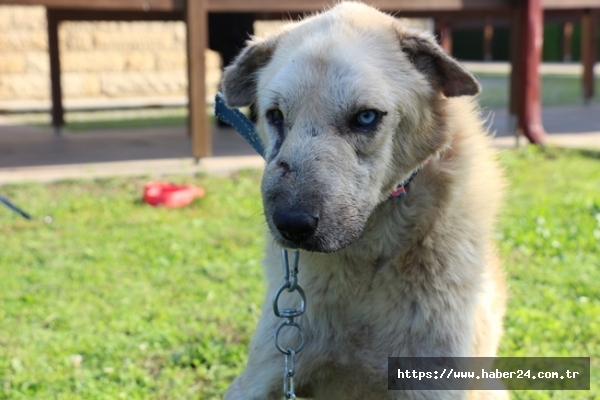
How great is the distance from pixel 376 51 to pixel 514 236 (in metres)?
3.45

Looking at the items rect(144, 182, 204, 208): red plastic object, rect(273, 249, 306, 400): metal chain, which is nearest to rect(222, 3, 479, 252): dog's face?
rect(273, 249, 306, 400): metal chain

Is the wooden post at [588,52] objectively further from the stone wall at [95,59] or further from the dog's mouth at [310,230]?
the dog's mouth at [310,230]

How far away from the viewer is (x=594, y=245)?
5.35 metres

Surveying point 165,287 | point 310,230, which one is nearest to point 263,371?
point 310,230

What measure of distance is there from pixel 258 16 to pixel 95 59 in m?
4.43

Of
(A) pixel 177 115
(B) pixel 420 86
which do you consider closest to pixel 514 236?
(B) pixel 420 86

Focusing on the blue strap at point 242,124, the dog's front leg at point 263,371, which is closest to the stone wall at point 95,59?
the blue strap at point 242,124

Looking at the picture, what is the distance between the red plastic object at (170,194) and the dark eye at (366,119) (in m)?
4.38

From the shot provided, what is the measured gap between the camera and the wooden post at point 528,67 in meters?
8.79

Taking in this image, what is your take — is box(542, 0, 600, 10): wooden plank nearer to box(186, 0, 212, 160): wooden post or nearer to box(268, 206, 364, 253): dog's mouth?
box(186, 0, 212, 160): wooden post

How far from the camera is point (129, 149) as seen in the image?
9.35m

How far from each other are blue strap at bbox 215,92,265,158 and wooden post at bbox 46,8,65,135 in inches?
331

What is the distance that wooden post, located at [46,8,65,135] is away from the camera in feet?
34.5

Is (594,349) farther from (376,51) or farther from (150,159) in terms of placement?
(150,159)
